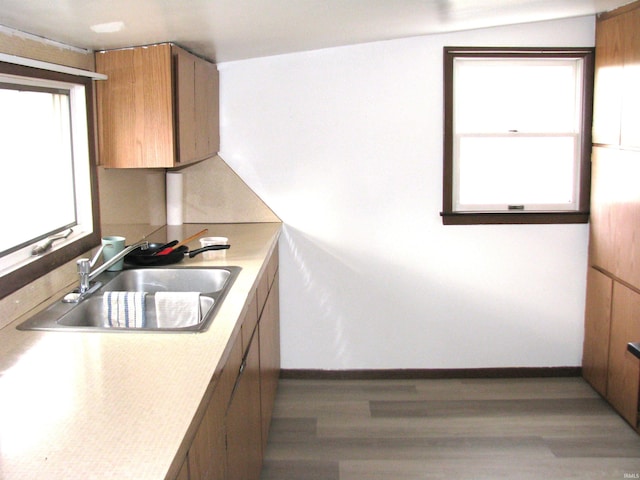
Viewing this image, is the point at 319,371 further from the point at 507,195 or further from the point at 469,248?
the point at 507,195

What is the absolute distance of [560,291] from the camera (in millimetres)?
4117

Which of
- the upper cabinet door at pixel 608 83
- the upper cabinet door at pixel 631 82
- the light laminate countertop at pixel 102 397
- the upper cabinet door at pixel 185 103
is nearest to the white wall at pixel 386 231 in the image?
the upper cabinet door at pixel 608 83

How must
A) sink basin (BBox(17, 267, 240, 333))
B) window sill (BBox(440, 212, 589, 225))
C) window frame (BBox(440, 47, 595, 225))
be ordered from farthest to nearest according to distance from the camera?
window sill (BBox(440, 212, 589, 225))
window frame (BBox(440, 47, 595, 225))
sink basin (BBox(17, 267, 240, 333))

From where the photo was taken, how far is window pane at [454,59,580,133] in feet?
13.0

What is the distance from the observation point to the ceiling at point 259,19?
2148mm

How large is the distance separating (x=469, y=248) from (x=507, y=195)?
38 cm

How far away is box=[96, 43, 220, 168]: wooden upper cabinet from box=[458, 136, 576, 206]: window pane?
1.79 meters

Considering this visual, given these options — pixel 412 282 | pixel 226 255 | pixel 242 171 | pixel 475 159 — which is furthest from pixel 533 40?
pixel 226 255

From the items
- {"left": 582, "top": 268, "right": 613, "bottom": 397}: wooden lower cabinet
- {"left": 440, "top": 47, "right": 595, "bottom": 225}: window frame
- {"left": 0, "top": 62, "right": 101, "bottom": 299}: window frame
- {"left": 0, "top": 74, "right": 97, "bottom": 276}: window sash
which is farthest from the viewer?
{"left": 440, "top": 47, "right": 595, "bottom": 225}: window frame

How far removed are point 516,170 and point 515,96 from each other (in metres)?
0.42

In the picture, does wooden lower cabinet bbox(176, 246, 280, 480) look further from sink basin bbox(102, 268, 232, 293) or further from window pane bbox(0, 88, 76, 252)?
window pane bbox(0, 88, 76, 252)

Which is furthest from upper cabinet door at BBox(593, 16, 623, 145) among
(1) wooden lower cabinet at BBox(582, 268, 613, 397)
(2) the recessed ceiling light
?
(2) the recessed ceiling light

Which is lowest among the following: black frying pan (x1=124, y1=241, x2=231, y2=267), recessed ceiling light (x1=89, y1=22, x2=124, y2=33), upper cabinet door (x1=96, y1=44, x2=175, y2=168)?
black frying pan (x1=124, y1=241, x2=231, y2=267)

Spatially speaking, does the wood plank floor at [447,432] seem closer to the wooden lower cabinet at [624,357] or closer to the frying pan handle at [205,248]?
the wooden lower cabinet at [624,357]
